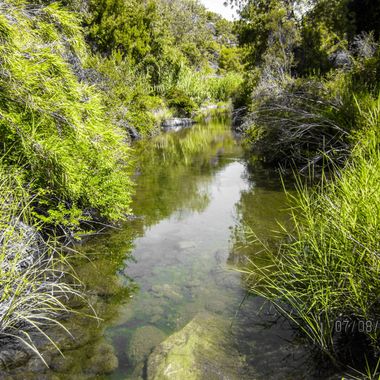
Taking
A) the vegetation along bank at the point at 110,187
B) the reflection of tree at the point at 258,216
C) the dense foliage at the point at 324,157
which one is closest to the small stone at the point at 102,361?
the vegetation along bank at the point at 110,187

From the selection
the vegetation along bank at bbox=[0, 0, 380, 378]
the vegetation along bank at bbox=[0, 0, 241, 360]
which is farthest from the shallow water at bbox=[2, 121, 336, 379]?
the vegetation along bank at bbox=[0, 0, 241, 360]

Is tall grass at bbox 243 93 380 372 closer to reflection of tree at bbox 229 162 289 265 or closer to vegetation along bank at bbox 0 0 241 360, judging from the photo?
reflection of tree at bbox 229 162 289 265

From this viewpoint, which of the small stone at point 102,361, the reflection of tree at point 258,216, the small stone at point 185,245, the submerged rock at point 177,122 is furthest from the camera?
the submerged rock at point 177,122

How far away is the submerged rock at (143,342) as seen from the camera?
3.89m

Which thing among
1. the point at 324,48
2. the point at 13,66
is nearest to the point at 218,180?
the point at 13,66

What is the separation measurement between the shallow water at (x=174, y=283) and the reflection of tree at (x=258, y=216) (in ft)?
0.08

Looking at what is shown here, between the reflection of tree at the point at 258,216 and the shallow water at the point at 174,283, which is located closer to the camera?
the shallow water at the point at 174,283

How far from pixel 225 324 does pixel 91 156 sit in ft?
12.2

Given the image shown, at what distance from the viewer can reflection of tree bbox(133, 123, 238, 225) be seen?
909 cm

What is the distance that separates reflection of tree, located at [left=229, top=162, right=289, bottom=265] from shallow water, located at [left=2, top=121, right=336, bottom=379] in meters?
0.02

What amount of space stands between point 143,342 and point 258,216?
446cm

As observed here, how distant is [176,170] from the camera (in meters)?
13.0

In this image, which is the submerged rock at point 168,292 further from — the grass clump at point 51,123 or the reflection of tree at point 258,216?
the grass clump at point 51,123

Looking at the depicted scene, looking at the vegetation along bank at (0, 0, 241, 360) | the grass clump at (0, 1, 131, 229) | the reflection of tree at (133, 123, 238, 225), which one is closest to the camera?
the vegetation along bank at (0, 0, 241, 360)
